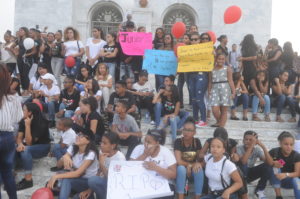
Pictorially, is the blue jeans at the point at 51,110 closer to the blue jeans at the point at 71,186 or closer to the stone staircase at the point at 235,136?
the stone staircase at the point at 235,136

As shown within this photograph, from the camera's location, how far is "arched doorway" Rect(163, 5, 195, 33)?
18.0 m

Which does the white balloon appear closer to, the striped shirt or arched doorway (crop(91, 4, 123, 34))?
the striped shirt

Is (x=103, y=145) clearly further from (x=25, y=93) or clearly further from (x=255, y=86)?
(x=25, y=93)

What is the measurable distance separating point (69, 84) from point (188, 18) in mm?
12784

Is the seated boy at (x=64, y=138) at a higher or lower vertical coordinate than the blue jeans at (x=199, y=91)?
lower

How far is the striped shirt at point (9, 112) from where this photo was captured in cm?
368

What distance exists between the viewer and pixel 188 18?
18.2m

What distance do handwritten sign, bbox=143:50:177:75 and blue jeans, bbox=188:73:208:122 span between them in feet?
2.68

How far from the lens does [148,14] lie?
639 inches

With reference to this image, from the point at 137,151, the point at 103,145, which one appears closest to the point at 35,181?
the point at 103,145

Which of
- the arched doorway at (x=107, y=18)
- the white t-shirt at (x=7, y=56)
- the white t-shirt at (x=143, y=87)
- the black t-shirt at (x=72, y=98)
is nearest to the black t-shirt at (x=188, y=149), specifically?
the white t-shirt at (x=143, y=87)

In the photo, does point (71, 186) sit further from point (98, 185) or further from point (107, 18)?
point (107, 18)

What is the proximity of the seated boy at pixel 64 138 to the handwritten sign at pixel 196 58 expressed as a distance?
276 centimetres

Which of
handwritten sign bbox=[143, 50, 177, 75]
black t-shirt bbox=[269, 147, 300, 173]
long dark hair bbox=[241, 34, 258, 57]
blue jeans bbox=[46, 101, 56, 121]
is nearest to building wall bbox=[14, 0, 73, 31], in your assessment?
handwritten sign bbox=[143, 50, 177, 75]
